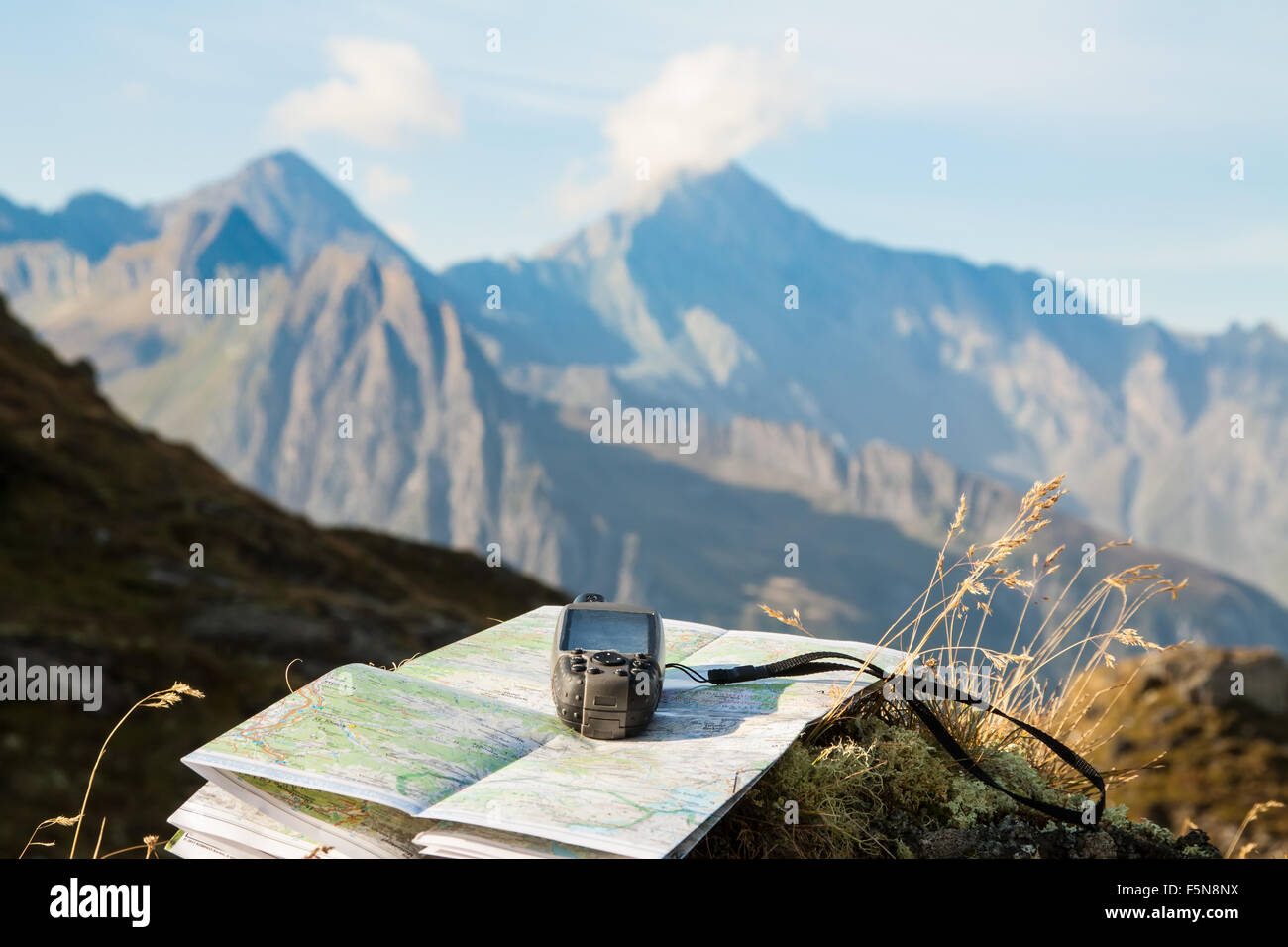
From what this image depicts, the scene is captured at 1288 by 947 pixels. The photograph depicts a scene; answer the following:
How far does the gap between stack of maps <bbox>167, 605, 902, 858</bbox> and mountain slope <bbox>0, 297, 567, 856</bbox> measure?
42.1 ft

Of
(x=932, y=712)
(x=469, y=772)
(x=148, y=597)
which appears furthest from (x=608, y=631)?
(x=148, y=597)

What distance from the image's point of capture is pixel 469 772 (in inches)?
97.2

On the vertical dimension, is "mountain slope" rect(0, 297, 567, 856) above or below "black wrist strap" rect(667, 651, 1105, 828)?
below

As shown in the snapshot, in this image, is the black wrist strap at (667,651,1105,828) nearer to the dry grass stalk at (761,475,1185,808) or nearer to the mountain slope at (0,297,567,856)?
the dry grass stalk at (761,475,1185,808)

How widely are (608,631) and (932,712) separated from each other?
1028 mm

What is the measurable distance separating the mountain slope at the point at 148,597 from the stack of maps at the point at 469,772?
12847 millimetres

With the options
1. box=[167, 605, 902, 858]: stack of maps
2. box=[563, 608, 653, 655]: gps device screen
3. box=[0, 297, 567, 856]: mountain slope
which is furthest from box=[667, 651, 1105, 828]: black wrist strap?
box=[0, 297, 567, 856]: mountain slope

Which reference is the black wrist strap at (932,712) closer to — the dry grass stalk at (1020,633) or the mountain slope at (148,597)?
the dry grass stalk at (1020,633)

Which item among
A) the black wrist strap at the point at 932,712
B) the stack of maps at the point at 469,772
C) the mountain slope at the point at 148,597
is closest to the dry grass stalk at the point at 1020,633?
the black wrist strap at the point at 932,712

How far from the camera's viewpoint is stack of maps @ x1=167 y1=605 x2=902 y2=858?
2.16 metres

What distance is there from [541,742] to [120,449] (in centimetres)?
3486

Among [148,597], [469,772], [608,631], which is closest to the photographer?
[469,772]

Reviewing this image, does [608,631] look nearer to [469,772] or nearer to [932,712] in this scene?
[469,772]
